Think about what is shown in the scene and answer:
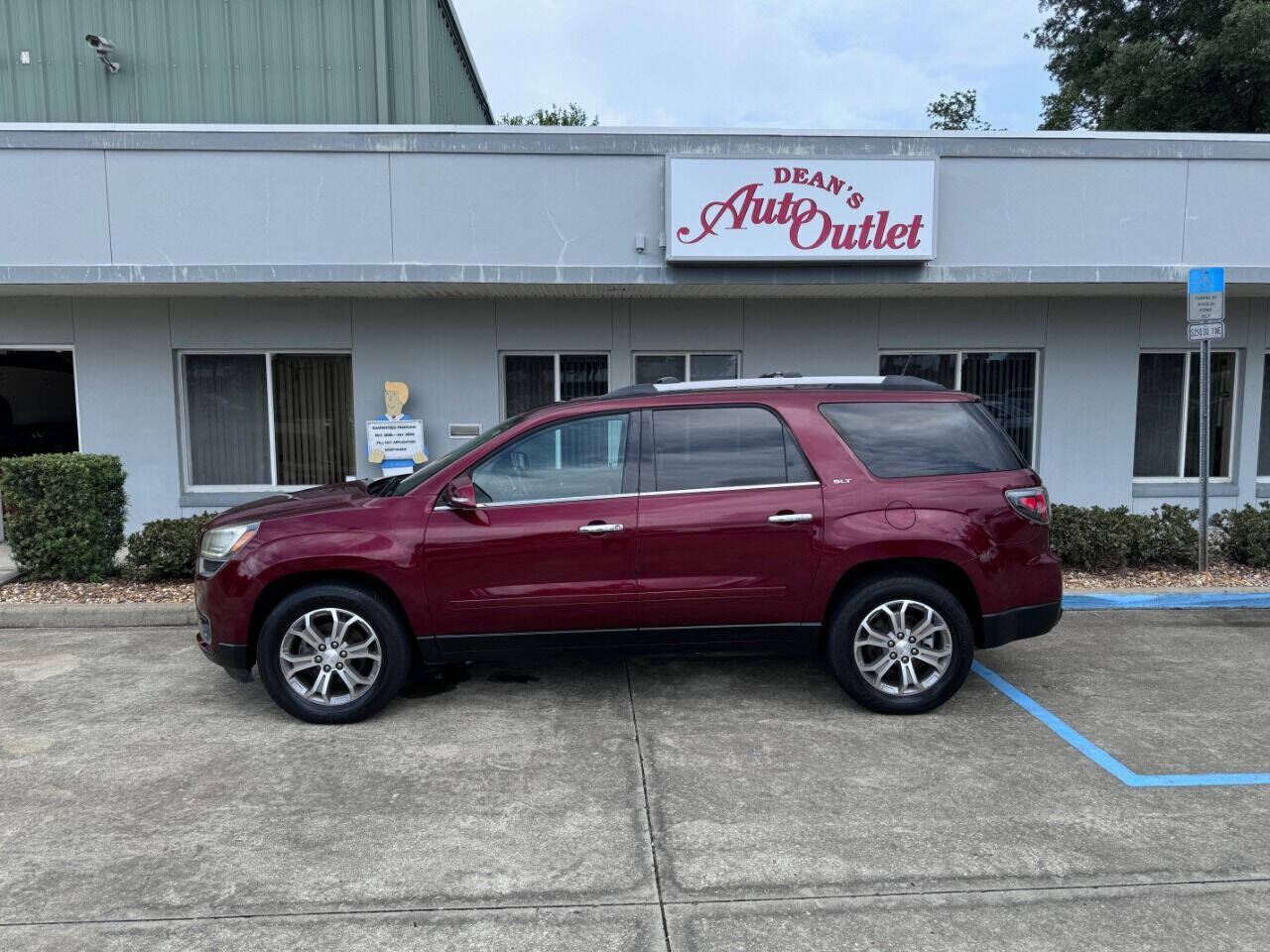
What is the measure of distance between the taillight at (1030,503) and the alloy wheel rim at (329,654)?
3686 millimetres

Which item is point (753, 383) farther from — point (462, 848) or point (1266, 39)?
point (1266, 39)

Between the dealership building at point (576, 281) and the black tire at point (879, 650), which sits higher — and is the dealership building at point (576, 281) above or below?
above

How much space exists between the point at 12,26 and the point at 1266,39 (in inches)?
886

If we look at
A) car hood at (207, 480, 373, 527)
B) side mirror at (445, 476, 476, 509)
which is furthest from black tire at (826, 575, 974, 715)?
car hood at (207, 480, 373, 527)

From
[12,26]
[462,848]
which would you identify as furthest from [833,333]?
[12,26]

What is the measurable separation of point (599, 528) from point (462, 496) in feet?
2.54

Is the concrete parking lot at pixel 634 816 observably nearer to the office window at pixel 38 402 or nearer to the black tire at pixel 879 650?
the black tire at pixel 879 650

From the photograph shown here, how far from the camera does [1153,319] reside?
9.86 meters

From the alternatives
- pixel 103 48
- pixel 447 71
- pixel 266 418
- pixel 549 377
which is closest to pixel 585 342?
pixel 549 377

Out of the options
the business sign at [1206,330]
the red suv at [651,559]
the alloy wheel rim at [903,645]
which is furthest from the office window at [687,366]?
the alloy wheel rim at [903,645]

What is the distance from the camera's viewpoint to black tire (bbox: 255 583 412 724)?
4645mm

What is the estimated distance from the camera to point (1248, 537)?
7941 millimetres

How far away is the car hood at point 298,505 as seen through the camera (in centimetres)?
480

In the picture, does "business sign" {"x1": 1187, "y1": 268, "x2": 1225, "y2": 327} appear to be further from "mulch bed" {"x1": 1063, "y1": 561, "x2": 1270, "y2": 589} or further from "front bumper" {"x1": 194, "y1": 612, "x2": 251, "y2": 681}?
"front bumper" {"x1": 194, "y1": 612, "x2": 251, "y2": 681}
